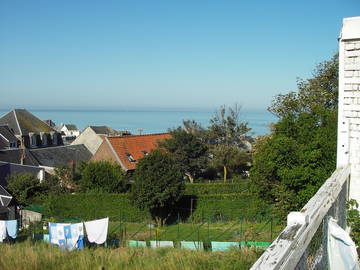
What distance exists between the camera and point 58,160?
125 feet

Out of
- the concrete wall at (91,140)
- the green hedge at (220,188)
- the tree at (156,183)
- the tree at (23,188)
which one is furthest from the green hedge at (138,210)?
the concrete wall at (91,140)

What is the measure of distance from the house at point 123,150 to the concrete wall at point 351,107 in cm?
2779

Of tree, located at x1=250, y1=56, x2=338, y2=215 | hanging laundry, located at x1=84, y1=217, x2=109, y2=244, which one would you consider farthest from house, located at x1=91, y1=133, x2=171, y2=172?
tree, located at x1=250, y1=56, x2=338, y2=215

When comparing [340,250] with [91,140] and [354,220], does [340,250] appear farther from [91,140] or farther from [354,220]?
[91,140]

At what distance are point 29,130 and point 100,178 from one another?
25.4 meters

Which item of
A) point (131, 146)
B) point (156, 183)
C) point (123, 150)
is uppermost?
point (131, 146)

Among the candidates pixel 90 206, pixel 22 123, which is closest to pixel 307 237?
pixel 90 206

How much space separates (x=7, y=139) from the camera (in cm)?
4084

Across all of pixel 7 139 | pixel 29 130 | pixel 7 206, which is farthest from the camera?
pixel 29 130

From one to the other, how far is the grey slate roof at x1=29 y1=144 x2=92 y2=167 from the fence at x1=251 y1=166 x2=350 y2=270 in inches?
1343

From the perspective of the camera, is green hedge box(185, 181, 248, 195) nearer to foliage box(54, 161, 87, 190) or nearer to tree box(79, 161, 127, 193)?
tree box(79, 161, 127, 193)

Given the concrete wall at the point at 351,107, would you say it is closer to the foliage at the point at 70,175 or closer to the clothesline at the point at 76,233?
the clothesline at the point at 76,233

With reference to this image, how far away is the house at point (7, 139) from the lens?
132 ft

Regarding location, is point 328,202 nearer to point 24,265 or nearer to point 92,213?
point 24,265
